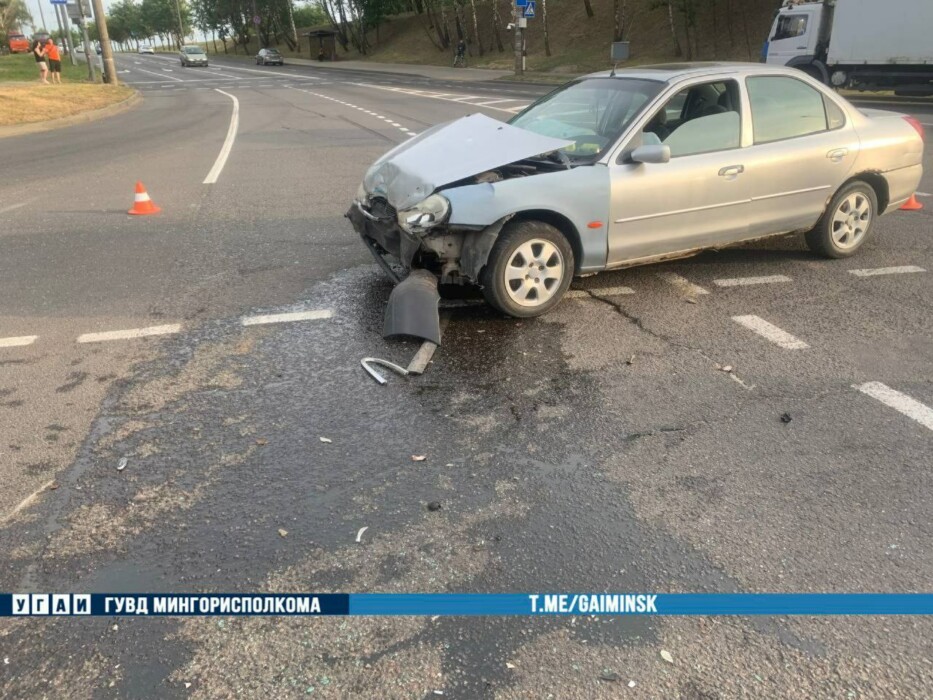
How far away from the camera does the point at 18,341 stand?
495 centimetres

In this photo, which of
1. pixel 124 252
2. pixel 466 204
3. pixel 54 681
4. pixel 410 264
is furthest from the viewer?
pixel 124 252

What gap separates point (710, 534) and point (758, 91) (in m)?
4.17

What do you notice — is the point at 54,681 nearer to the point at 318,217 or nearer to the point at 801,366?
the point at 801,366

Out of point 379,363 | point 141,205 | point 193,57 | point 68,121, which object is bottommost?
point 379,363

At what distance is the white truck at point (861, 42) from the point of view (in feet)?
64.8

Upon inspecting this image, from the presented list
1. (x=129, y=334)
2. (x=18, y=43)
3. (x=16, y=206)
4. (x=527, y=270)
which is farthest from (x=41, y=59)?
(x=18, y=43)

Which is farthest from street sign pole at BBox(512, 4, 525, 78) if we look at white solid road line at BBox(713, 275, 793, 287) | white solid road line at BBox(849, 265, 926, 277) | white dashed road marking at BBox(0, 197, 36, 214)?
white solid road line at BBox(713, 275, 793, 287)

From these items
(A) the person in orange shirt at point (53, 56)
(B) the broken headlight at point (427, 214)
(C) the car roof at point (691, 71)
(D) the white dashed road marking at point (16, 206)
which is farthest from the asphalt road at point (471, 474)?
(A) the person in orange shirt at point (53, 56)

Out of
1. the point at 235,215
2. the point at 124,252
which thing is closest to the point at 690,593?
the point at 124,252

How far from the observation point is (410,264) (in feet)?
16.8

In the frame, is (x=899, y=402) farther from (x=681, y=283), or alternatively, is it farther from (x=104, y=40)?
(x=104, y=40)

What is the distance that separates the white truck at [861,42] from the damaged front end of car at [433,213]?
757 inches

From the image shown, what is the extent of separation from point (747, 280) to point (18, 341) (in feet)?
17.8

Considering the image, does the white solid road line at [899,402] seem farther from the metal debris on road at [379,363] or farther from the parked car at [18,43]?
the parked car at [18,43]
